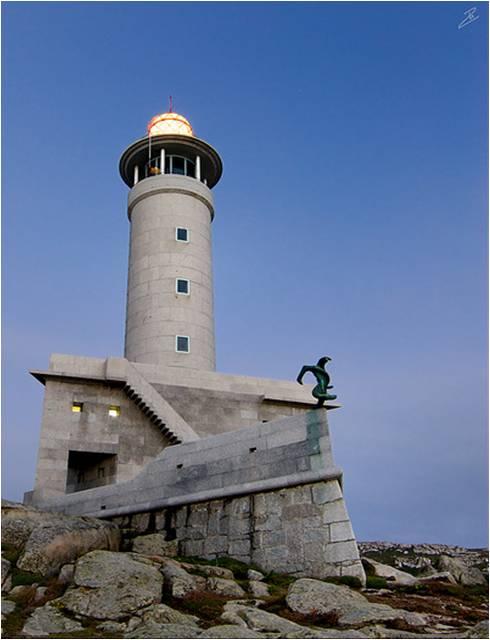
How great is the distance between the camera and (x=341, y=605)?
12.8 meters

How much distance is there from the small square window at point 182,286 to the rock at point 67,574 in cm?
1963

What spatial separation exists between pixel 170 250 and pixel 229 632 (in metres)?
24.0

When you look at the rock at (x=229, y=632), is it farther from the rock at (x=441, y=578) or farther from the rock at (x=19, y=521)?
the rock at (x=19, y=521)

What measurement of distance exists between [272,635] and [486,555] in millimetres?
21885

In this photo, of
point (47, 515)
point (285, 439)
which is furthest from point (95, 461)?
point (285, 439)

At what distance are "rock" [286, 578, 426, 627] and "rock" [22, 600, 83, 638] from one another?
3926 mm

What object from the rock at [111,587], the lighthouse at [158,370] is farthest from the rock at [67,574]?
the lighthouse at [158,370]

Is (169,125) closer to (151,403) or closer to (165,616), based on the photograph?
(151,403)

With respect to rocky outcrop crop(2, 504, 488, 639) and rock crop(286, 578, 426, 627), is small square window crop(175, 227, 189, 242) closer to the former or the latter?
rocky outcrop crop(2, 504, 488, 639)

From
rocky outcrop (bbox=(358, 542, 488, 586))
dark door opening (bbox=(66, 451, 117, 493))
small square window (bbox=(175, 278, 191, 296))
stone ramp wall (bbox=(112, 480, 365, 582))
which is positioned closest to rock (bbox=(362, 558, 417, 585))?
rocky outcrop (bbox=(358, 542, 488, 586))

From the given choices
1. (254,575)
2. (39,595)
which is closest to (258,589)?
(254,575)

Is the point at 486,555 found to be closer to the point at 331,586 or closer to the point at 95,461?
the point at 95,461

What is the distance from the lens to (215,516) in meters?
18.5

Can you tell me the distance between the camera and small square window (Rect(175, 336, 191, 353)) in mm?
31467
